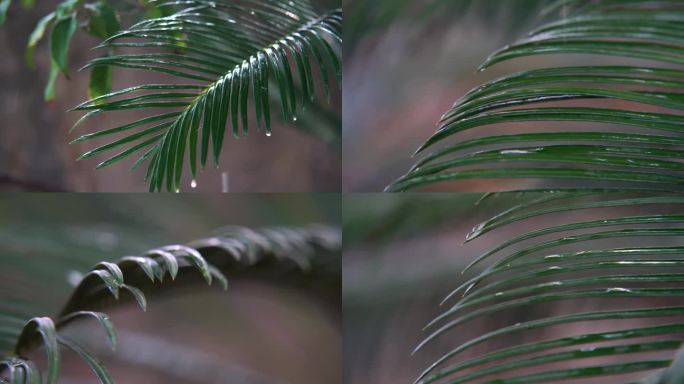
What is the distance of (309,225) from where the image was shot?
1346mm

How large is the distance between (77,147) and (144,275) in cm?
32

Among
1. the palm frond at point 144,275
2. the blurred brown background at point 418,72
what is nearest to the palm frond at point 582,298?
the blurred brown background at point 418,72

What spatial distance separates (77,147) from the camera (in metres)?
1.26

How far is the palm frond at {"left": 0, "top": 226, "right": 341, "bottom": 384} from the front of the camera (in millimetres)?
814

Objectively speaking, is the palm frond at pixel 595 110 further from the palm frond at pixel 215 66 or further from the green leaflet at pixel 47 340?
the green leaflet at pixel 47 340

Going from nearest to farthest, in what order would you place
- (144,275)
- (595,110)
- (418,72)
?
(595,110)
(144,275)
(418,72)

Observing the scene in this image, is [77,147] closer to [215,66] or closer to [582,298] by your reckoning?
[215,66]

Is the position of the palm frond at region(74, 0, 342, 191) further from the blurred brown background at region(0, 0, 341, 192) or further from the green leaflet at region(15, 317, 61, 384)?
the green leaflet at region(15, 317, 61, 384)

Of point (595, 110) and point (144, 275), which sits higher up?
point (595, 110)

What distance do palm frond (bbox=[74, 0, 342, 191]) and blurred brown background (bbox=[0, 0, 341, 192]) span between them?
0.05 meters

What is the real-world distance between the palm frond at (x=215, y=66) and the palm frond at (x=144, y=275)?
0.46 ft

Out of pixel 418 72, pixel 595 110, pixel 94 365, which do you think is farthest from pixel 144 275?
pixel 595 110

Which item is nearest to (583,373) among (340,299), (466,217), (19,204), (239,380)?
(466,217)

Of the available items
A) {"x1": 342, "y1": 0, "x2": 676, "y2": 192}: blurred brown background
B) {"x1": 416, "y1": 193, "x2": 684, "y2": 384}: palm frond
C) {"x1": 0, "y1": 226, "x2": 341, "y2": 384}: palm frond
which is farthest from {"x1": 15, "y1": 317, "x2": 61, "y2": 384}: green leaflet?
{"x1": 342, "y1": 0, "x2": 676, "y2": 192}: blurred brown background
